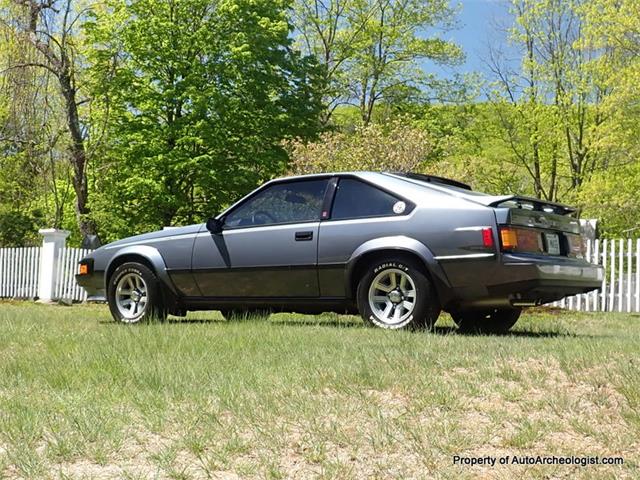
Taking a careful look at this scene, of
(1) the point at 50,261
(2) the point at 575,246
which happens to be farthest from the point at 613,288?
(1) the point at 50,261

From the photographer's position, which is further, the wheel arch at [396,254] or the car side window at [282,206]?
the car side window at [282,206]

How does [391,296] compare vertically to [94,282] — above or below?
above

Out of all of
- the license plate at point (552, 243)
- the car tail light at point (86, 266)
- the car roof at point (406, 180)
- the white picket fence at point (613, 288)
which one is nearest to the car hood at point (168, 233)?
the car tail light at point (86, 266)

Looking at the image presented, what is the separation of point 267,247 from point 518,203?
2.62 meters

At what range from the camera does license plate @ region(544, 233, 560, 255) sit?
24.0 ft

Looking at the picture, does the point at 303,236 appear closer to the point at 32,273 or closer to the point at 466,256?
the point at 466,256

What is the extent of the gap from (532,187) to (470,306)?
33.7 m

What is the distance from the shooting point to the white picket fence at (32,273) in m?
20.0

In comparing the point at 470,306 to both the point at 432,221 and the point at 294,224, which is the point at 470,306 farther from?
the point at 294,224

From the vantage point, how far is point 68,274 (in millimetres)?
20141

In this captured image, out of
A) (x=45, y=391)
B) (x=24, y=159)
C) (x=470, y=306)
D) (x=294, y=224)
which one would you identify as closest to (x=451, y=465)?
(x=45, y=391)

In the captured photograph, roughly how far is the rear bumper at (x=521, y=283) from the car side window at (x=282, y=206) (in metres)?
1.91

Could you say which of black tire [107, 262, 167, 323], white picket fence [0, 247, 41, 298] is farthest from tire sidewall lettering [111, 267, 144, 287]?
white picket fence [0, 247, 41, 298]

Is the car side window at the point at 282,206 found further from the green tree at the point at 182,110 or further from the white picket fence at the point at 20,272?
the green tree at the point at 182,110
